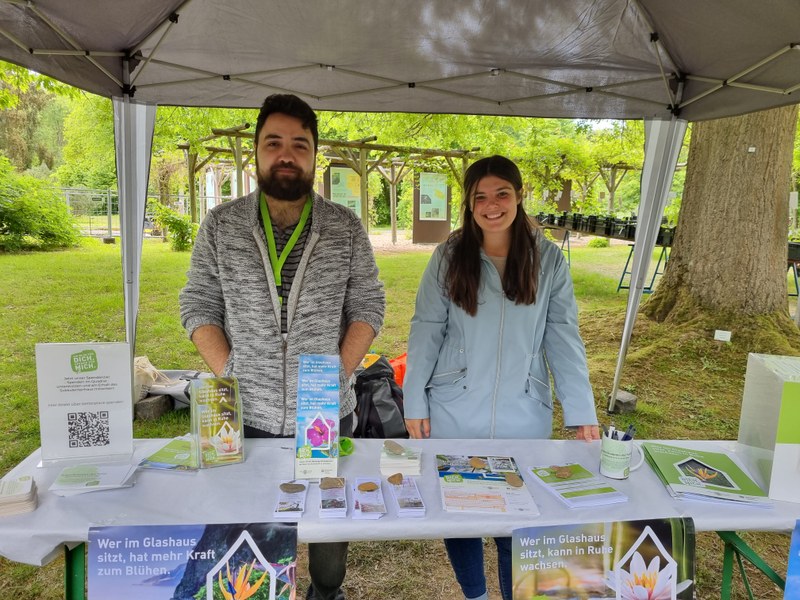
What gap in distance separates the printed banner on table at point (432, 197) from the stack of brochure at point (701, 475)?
44.1 ft

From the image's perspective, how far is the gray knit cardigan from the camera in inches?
62.5

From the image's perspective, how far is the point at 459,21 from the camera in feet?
7.43

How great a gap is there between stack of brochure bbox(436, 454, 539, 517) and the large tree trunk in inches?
169

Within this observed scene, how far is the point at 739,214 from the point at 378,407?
3.89 m

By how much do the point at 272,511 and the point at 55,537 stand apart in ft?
1.46

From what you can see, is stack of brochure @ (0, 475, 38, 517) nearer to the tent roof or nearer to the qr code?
the qr code

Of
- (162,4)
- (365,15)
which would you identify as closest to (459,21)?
(365,15)

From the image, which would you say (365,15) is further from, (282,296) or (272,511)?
(272,511)

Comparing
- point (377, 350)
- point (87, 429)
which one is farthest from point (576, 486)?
point (377, 350)

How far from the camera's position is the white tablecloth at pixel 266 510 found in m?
1.14

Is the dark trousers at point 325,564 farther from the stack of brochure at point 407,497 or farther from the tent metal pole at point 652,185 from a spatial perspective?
the tent metal pole at point 652,185

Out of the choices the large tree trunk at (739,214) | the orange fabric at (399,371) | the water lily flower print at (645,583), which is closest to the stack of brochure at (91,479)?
the water lily flower print at (645,583)

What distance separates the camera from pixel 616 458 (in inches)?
54.8

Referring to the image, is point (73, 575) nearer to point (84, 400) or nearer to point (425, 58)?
point (84, 400)
